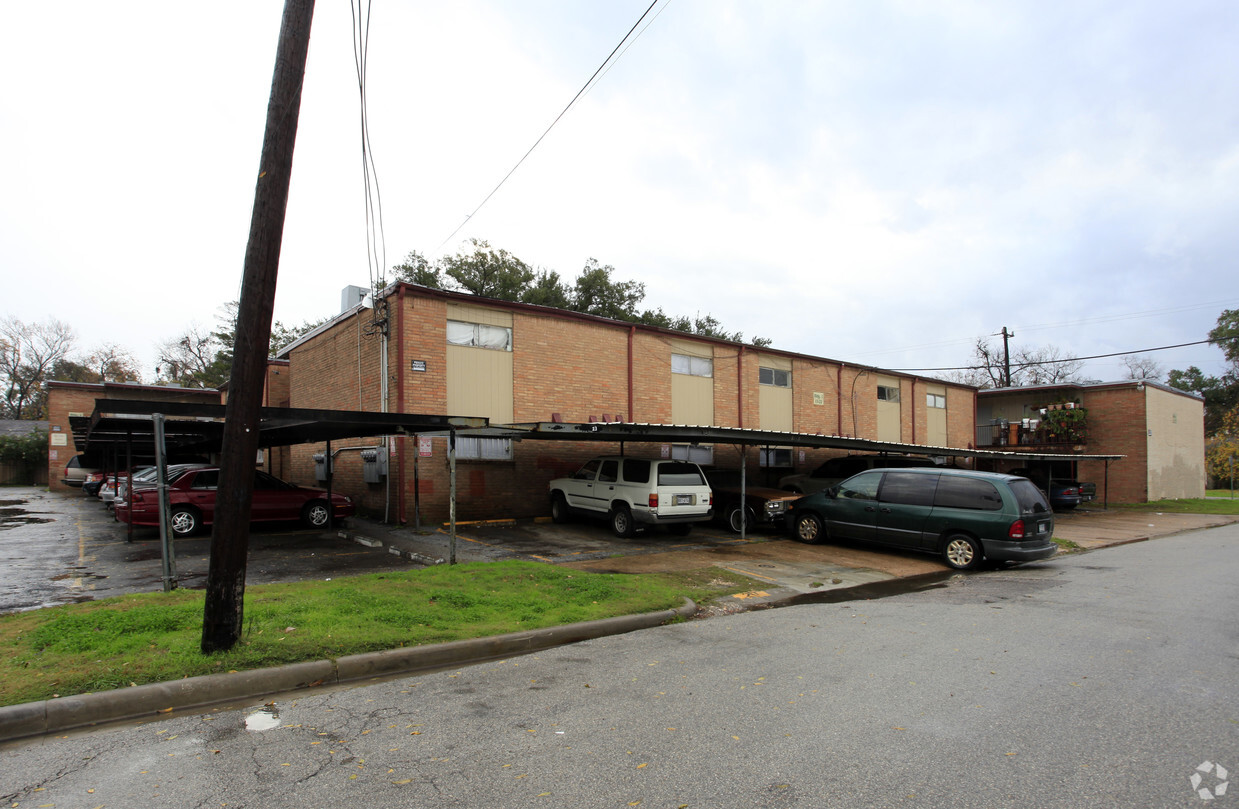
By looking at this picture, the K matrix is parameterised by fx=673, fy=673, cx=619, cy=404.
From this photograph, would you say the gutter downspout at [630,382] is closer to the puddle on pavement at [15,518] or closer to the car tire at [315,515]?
the car tire at [315,515]

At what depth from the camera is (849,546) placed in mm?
14195

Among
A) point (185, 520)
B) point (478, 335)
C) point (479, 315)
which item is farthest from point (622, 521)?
point (185, 520)

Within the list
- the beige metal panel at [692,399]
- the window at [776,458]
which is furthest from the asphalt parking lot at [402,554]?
the window at [776,458]

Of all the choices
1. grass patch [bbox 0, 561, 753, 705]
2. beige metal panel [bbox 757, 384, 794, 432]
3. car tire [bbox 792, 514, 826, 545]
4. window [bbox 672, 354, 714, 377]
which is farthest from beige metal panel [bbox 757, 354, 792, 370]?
grass patch [bbox 0, 561, 753, 705]

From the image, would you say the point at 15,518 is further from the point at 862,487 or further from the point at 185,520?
the point at 862,487

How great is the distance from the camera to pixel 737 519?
52.9 ft

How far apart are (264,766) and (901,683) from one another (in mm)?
4494

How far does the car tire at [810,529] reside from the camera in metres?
14.2

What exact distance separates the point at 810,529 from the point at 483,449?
7.88 metres

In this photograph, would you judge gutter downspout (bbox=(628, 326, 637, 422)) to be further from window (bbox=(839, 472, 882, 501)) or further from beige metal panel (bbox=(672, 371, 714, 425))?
window (bbox=(839, 472, 882, 501))

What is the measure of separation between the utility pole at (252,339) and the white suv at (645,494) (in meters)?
8.99

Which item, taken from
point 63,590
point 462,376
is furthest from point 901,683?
point 462,376

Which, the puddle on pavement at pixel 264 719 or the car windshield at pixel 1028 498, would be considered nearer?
the puddle on pavement at pixel 264 719

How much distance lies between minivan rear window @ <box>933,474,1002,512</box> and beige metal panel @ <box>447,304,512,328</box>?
10497mm
